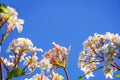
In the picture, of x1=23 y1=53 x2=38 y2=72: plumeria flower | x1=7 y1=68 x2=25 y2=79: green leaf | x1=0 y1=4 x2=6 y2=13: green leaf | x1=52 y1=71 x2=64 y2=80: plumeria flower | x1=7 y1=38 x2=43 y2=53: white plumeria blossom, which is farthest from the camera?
x1=52 y1=71 x2=64 y2=80: plumeria flower

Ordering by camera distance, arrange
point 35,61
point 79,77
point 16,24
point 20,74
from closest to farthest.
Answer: point 20,74
point 16,24
point 79,77
point 35,61

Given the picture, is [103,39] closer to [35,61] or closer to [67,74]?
[67,74]

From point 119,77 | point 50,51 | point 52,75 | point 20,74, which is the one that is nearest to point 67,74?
point 52,75

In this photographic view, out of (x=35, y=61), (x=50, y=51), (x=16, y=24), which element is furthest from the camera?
(x=50, y=51)

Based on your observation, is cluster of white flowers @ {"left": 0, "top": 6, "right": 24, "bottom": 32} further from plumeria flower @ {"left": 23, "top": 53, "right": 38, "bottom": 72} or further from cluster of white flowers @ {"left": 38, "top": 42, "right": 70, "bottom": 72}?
cluster of white flowers @ {"left": 38, "top": 42, "right": 70, "bottom": 72}

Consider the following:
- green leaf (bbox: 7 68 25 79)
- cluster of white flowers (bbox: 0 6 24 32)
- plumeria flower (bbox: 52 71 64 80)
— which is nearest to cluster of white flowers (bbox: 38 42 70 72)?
plumeria flower (bbox: 52 71 64 80)

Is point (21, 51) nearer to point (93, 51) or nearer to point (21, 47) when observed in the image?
point (21, 47)

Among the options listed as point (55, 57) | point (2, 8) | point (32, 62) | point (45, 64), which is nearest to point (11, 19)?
point (2, 8)
